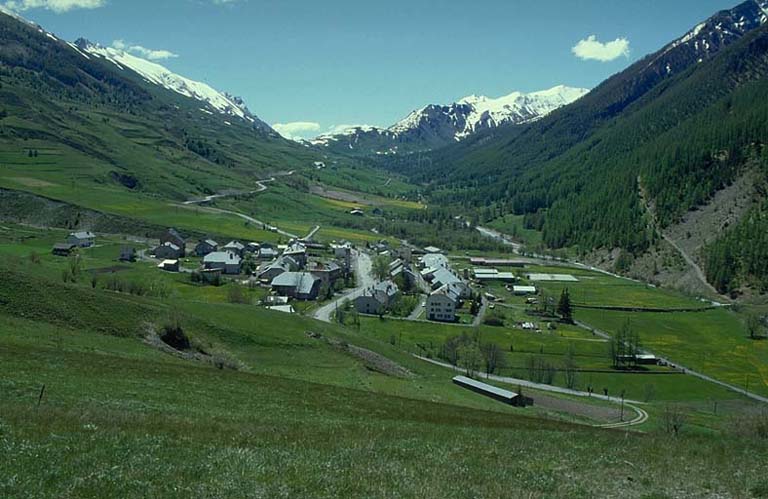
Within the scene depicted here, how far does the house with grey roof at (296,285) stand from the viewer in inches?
5007

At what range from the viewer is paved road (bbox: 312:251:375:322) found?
114312 mm

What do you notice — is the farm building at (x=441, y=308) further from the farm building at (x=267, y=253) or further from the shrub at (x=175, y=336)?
the shrub at (x=175, y=336)

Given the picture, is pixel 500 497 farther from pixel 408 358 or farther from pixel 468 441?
pixel 408 358

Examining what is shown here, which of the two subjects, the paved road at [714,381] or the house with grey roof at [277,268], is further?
the house with grey roof at [277,268]

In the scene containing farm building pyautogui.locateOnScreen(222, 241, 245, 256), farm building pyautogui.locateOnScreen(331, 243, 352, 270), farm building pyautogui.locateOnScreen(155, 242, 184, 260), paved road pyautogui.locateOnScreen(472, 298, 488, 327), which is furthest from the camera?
farm building pyautogui.locateOnScreen(331, 243, 352, 270)

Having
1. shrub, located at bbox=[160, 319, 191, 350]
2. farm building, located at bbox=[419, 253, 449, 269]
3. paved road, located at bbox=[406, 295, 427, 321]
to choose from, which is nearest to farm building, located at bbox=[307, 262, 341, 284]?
paved road, located at bbox=[406, 295, 427, 321]

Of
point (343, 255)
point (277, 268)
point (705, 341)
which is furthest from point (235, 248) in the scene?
point (705, 341)

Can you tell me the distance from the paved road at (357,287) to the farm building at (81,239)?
228 ft

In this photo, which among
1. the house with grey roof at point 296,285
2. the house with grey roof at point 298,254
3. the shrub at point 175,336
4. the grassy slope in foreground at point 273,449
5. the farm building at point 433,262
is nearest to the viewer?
the grassy slope in foreground at point 273,449

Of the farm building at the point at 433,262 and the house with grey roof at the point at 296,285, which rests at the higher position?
the farm building at the point at 433,262

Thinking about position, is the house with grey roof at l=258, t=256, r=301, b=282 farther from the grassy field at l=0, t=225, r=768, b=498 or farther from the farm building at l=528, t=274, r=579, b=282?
the grassy field at l=0, t=225, r=768, b=498

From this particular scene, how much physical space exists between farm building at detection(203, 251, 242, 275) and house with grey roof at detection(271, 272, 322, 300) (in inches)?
803

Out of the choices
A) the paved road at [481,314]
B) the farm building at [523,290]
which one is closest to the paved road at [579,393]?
the paved road at [481,314]

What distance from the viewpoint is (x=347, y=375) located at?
52.0 m
